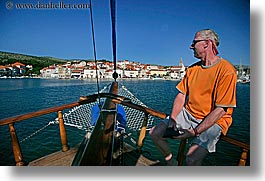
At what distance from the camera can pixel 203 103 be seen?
1595mm

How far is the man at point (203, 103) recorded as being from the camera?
4.72 feet

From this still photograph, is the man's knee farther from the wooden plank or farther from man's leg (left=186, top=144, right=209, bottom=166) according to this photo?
the wooden plank

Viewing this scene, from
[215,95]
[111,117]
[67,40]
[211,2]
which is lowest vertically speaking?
[111,117]

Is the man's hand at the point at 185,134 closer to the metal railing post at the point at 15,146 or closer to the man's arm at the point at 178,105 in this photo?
the man's arm at the point at 178,105

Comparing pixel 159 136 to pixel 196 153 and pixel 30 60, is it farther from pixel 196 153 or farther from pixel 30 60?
pixel 30 60

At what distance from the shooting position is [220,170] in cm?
213

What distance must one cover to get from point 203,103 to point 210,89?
10 centimetres

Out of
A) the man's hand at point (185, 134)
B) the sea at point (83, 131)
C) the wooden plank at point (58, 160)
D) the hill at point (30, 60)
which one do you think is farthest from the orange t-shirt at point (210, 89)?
the hill at point (30, 60)

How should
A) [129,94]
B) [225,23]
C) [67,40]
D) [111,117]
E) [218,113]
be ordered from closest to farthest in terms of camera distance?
[218,113] → [111,117] → [225,23] → [67,40] → [129,94]

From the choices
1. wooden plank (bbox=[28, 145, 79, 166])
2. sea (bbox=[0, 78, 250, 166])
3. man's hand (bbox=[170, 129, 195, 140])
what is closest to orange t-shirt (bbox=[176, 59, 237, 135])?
man's hand (bbox=[170, 129, 195, 140])

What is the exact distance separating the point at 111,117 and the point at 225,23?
1335mm

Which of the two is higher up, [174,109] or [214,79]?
[214,79]

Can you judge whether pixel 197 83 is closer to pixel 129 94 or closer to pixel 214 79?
pixel 214 79

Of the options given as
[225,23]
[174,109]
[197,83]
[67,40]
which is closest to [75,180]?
[174,109]
